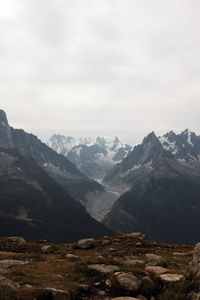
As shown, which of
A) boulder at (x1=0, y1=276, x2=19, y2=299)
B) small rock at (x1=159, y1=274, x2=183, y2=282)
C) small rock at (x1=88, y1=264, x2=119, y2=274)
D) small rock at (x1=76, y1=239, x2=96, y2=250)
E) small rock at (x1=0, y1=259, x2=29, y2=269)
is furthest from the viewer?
small rock at (x1=76, y1=239, x2=96, y2=250)

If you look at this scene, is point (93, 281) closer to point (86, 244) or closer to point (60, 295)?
point (60, 295)

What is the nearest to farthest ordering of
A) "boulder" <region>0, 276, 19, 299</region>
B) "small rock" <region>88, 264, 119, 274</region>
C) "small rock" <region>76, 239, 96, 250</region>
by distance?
1. "boulder" <region>0, 276, 19, 299</region>
2. "small rock" <region>88, 264, 119, 274</region>
3. "small rock" <region>76, 239, 96, 250</region>

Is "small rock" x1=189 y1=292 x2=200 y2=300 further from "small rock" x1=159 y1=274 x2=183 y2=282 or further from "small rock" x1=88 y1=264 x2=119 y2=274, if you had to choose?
"small rock" x1=88 y1=264 x2=119 y2=274

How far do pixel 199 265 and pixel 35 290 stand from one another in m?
8.65

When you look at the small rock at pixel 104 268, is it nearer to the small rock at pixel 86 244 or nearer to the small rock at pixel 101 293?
the small rock at pixel 101 293

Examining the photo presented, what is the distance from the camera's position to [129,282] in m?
14.9

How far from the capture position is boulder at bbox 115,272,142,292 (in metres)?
14.6

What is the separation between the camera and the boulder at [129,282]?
47.9ft

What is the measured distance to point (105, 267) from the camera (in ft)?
61.8

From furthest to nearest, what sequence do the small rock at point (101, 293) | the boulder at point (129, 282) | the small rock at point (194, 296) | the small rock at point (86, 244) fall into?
1. the small rock at point (86, 244)
2. the boulder at point (129, 282)
3. the small rock at point (101, 293)
4. the small rock at point (194, 296)

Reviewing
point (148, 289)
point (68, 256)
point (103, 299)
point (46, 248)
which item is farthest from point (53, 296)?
point (46, 248)

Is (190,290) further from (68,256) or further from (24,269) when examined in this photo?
(68,256)

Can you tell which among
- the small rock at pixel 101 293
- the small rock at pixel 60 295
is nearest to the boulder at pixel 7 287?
the small rock at pixel 60 295

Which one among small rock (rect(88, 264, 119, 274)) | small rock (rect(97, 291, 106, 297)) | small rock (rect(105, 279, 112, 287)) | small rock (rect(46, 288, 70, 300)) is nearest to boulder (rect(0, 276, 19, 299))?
small rock (rect(46, 288, 70, 300))
